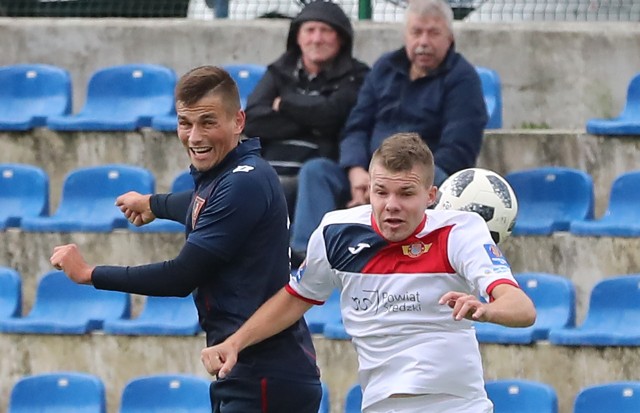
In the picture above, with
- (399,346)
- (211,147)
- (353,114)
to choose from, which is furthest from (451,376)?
(353,114)

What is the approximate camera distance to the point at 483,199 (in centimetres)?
638

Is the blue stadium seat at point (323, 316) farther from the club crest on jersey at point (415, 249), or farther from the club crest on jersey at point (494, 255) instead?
the club crest on jersey at point (494, 255)

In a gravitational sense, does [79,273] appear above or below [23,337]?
above

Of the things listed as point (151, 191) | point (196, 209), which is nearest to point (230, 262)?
point (196, 209)

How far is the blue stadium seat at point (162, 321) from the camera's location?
25.2ft

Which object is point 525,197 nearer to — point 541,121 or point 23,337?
point 541,121

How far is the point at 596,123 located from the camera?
8.25 metres

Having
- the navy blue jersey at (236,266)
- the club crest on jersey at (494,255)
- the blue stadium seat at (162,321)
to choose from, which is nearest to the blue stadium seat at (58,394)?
the blue stadium seat at (162,321)

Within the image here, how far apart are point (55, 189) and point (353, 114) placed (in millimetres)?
2206

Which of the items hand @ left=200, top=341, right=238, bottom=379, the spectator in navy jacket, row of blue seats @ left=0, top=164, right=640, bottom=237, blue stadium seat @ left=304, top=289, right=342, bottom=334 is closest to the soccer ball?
the spectator in navy jacket

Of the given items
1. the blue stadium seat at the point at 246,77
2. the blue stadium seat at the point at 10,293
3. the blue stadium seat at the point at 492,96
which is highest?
the blue stadium seat at the point at 246,77

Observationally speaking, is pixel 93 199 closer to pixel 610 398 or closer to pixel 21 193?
pixel 21 193

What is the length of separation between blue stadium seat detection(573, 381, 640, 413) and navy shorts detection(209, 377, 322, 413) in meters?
2.04

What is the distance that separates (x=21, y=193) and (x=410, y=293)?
4.66 metres
